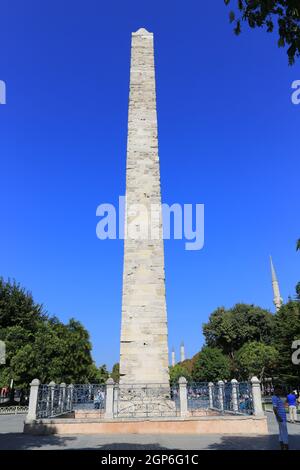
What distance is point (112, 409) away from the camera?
12062mm

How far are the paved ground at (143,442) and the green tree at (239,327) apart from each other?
122 feet

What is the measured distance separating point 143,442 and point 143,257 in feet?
22.8

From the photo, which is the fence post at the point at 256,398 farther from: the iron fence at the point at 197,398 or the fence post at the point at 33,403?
the fence post at the point at 33,403

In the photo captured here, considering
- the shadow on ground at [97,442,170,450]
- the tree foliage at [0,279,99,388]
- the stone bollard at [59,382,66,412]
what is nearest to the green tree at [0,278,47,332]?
the tree foliage at [0,279,99,388]

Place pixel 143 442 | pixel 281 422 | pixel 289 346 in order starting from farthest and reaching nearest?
pixel 289 346 → pixel 143 442 → pixel 281 422

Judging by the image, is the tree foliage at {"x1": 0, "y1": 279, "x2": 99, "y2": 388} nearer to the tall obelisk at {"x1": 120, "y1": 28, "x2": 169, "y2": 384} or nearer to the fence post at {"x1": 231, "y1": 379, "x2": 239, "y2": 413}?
the tall obelisk at {"x1": 120, "y1": 28, "x2": 169, "y2": 384}

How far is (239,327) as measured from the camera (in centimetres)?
4731

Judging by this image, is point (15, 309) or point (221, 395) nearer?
point (221, 395)

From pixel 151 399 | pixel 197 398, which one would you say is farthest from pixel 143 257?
pixel 197 398

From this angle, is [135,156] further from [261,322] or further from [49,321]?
[261,322]

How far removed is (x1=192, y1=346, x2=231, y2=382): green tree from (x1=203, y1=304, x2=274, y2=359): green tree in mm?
4730

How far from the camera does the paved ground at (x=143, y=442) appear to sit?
28.9ft

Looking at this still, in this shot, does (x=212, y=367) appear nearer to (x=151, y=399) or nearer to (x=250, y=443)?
(x=151, y=399)

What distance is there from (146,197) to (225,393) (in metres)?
7.81
